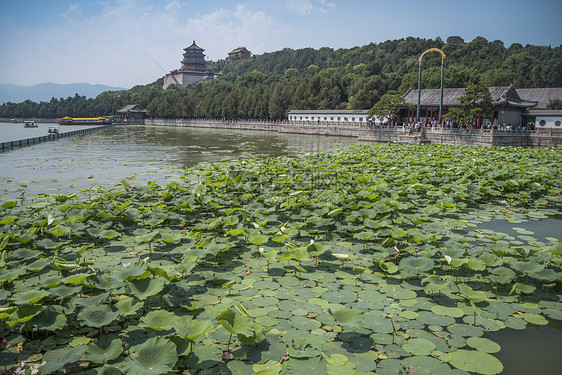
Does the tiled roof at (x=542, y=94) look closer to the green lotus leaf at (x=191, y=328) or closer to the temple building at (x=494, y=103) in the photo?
the temple building at (x=494, y=103)

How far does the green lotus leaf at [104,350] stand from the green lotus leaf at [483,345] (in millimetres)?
2298

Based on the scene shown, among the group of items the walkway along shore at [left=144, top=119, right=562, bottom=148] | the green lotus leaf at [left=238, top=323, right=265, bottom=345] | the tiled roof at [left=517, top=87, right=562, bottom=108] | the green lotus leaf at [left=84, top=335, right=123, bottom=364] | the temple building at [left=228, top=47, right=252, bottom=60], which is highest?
the temple building at [left=228, top=47, right=252, bottom=60]

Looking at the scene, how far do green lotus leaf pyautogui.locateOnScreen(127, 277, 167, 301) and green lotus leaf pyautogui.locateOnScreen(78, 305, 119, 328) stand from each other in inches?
10.3

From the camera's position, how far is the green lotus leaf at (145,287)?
290 centimetres

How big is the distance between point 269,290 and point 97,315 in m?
1.43

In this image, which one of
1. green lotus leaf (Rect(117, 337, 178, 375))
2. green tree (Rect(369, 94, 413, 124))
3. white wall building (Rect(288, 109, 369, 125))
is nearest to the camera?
green lotus leaf (Rect(117, 337, 178, 375))

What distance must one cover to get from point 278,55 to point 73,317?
123 metres

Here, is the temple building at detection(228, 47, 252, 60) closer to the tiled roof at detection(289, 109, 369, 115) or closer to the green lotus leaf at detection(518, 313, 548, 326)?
the tiled roof at detection(289, 109, 369, 115)

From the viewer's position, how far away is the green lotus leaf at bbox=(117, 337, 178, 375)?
2.09 m

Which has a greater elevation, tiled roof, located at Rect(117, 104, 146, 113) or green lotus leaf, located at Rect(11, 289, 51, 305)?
tiled roof, located at Rect(117, 104, 146, 113)

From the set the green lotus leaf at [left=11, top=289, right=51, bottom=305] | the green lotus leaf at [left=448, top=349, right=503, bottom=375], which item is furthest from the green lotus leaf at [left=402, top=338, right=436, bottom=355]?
the green lotus leaf at [left=11, top=289, right=51, bottom=305]

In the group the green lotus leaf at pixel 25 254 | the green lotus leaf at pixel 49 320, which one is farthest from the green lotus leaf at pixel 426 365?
the green lotus leaf at pixel 25 254

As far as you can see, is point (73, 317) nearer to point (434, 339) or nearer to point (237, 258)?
point (237, 258)

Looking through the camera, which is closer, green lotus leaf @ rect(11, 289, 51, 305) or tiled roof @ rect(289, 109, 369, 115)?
green lotus leaf @ rect(11, 289, 51, 305)
